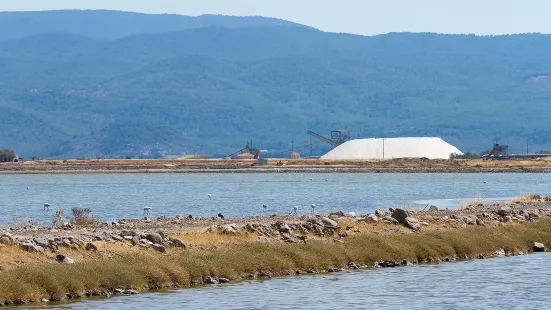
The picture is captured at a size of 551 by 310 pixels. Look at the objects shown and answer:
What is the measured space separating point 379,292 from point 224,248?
15.6ft

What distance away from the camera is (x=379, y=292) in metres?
28.9

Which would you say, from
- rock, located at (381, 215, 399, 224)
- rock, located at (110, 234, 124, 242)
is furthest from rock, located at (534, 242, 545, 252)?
rock, located at (110, 234, 124, 242)

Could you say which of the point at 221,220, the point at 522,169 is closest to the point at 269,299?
the point at 221,220

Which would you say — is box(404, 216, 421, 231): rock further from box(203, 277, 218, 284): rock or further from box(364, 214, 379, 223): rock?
box(203, 277, 218, 284): rock

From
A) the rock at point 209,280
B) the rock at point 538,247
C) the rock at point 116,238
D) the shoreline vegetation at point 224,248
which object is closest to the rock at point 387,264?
the shoreline vegetation at point 224,248

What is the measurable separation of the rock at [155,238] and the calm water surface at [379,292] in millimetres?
2543

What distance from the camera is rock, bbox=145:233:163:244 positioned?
3088 cm

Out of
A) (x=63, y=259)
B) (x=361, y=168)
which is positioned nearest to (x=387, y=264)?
(x=63, y=259)

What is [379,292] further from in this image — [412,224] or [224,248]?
[412,224]

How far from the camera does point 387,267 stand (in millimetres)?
34000

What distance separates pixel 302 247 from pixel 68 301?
873 centimetres

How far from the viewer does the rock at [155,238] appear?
3088 cm

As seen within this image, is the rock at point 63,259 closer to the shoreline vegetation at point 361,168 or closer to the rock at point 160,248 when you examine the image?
the rock at point 160,248

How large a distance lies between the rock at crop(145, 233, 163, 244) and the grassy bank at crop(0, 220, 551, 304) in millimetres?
606
